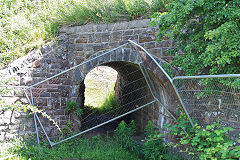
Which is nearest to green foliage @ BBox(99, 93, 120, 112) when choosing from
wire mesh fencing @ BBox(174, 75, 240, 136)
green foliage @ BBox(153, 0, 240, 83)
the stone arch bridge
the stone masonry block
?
the stone arch bridge

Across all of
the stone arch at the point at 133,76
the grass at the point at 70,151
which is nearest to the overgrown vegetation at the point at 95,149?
the grass at the point at 70,151

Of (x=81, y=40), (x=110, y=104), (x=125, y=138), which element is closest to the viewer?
(x=125, y=138)

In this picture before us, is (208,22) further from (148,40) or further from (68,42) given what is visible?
(68,42)

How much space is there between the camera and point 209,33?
3793 mm

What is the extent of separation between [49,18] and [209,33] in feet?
15.5

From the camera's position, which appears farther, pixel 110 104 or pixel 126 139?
pixel 110 104

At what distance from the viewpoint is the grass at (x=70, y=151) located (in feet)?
16.5

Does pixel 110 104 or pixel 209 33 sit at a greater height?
pixel 209 33

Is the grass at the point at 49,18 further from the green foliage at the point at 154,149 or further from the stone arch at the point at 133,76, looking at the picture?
the green foliage at the point at 154,149

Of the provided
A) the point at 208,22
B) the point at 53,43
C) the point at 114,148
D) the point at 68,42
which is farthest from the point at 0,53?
the point at 208,22

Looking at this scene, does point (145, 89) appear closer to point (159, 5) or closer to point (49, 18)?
point (159, 5)

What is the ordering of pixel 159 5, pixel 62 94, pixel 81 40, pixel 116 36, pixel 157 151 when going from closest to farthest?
pixel 157 151
pixel 159 5
pixel 116 36
pixel 62 94
pixel 81 40

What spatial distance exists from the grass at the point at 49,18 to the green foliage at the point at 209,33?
1.28 metres

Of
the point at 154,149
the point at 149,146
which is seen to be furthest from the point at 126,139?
the point at 154,149
